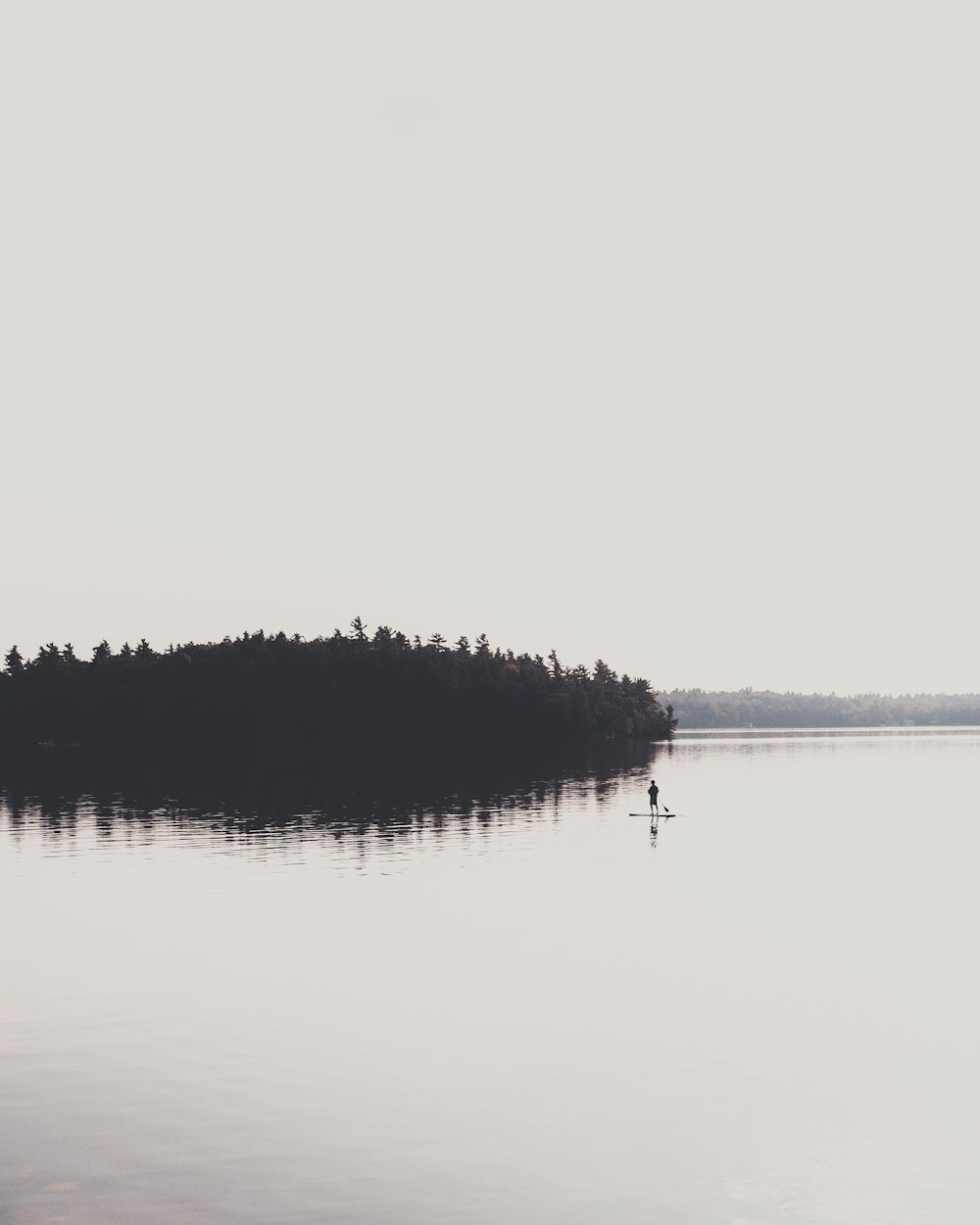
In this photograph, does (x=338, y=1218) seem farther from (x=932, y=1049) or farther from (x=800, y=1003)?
(x=800, y=1003)

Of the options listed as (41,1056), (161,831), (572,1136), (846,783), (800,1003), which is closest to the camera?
(572,1136)

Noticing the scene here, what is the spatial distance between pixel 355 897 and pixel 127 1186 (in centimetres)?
3432

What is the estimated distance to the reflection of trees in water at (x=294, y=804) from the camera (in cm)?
8856

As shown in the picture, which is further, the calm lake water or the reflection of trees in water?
the reflection of trees in water

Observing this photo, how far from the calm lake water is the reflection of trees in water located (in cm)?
1984

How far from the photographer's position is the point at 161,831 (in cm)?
8494

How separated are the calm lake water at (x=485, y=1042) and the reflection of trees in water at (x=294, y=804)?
19.8 m

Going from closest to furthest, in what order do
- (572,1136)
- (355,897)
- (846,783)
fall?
(572,1136) < (355,897) < (846,783)

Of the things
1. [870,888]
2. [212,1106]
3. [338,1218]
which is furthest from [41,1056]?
[870,888]

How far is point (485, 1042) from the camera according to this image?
103 ft

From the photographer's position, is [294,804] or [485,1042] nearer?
[485,1042]

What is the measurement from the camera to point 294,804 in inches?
4331

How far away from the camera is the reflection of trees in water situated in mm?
88562

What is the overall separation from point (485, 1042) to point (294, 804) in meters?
80.5
